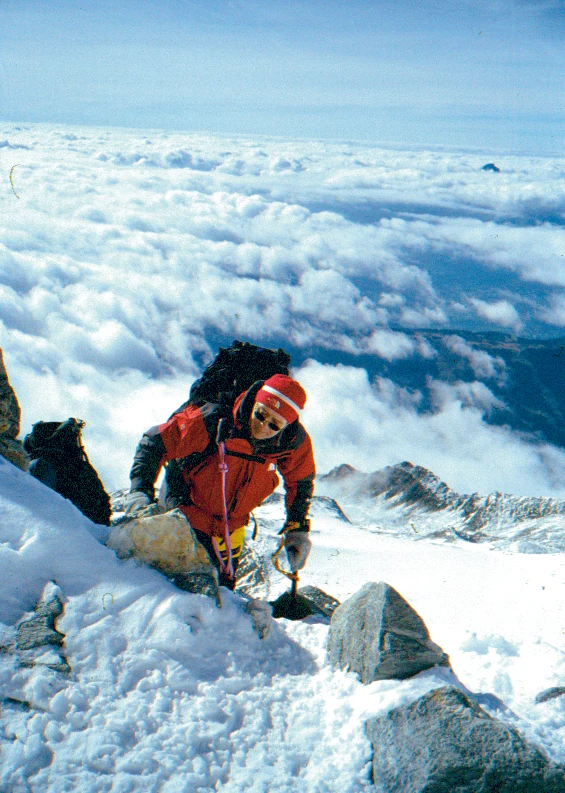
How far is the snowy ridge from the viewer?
2302 inches

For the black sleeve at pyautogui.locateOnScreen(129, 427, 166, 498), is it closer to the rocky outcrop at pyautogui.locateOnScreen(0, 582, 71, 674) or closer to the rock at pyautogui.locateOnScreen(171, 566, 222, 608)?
the rock at pyautogui.locateOnScreen(171, 566, 222, 608)

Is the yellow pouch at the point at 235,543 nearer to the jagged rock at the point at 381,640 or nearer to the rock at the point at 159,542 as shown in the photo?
the rock at the point at 159,542

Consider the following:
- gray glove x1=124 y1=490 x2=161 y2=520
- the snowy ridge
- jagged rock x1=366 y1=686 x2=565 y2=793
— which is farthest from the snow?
the snowy ridge

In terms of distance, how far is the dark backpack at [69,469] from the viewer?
650 cm

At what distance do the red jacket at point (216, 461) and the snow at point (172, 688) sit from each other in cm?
94

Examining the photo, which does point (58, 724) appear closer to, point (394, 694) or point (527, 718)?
point (394, 694)

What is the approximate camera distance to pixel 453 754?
10.5ft

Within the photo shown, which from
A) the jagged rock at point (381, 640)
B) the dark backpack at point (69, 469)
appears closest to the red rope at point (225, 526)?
the jagged rock at point (381, 640)

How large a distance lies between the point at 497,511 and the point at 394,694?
85.0 meters

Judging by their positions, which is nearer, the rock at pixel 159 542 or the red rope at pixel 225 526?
the rock at pixel 159 542

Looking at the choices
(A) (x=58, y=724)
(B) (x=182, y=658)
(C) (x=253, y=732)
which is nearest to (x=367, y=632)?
(C) (x=253, y=732)

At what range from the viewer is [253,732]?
3.45 m

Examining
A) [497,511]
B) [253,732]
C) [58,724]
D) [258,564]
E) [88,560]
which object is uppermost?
[88,560]

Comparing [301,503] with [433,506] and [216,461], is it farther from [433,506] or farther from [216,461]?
[433,506]
